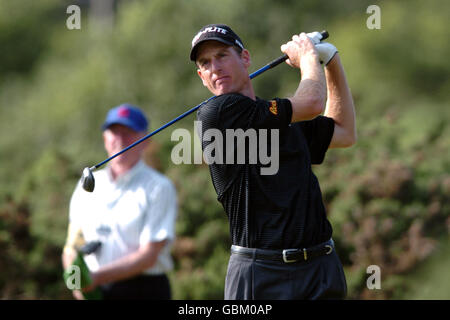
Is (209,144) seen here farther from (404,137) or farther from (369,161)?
(404,137)

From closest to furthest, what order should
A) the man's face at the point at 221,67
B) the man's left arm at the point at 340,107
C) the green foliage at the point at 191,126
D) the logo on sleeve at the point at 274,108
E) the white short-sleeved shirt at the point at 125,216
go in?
the logo on sleeve at the point at 274,108
the man's face at the point at 221,67
the man's left arm at the point at 340,107
the white short-sleeved shirt at the point at 125,216
the green foliage at the point at 191,126

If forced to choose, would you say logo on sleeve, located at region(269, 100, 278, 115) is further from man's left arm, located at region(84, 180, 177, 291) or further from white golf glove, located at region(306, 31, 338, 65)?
man's left arm, located at region(84, 180, 177, 291)

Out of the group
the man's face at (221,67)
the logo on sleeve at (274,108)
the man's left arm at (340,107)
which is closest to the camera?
the logo on sleeve at (274,108)

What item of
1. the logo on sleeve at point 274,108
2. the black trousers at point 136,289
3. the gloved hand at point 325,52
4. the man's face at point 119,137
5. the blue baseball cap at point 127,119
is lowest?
the black trousers at point 136,289

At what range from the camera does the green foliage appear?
6.45 meters

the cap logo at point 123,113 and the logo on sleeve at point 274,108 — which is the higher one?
the cap logo at point 123,113

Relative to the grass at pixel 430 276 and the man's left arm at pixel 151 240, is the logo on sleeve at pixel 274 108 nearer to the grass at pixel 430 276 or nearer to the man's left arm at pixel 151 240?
the man's left arm at pixel 151 240

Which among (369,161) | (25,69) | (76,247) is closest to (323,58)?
(76,247)

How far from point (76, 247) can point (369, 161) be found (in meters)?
3.47

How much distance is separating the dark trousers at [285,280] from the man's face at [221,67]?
86 cm

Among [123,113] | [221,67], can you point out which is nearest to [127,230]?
[123,113]

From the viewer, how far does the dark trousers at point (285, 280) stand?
3127 mm

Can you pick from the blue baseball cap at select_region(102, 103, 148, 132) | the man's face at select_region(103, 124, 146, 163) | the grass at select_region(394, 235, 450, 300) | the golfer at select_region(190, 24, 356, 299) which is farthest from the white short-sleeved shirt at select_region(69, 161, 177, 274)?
the grass at select_region(394, 235, 450, 300)

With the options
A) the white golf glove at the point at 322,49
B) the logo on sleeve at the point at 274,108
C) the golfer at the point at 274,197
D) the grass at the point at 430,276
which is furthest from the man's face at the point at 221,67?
the grass at the point at 430,276
